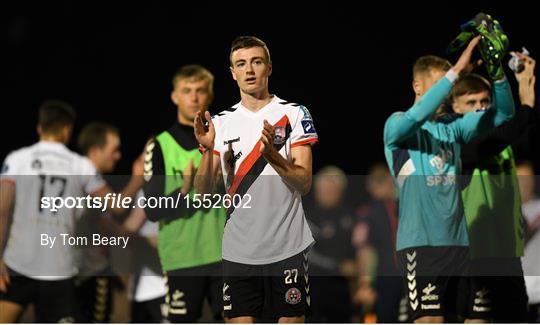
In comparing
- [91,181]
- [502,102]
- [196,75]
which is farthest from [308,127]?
[91,181]

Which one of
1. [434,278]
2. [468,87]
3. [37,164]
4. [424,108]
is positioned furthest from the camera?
[37,164]

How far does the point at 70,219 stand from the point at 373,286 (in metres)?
2.77

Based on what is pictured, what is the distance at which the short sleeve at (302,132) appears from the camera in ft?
18.3

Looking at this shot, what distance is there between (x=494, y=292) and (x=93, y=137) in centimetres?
308

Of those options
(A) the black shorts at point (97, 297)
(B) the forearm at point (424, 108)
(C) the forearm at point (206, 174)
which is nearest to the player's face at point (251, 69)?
(C) the forearm at point (206, 174)

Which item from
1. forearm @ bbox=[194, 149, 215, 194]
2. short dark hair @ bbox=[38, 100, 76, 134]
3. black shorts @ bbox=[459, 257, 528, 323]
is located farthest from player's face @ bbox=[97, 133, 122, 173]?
black shorts @ bbox=[459, 257, 528, 323]

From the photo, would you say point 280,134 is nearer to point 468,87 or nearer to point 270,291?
point 270,291

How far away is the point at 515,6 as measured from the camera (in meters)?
7.92

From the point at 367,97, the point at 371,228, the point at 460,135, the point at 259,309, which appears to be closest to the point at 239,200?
the point at 259,309

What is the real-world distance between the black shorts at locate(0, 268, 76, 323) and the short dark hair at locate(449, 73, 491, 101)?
102 inches

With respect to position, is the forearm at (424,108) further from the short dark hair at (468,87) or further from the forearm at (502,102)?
the short dark hair at (468,87)

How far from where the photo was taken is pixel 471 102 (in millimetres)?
6375

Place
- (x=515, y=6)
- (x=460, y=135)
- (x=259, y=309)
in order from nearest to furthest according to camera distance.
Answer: (x=259, y=309) → (x=460, y=135) → (x=515, y=6)

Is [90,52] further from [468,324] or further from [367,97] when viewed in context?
[468,324]
